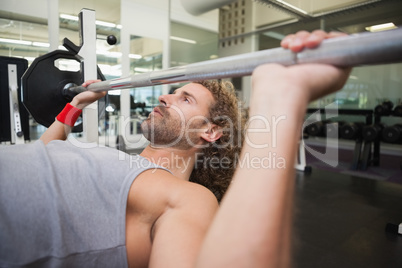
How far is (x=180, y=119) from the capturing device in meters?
1.25

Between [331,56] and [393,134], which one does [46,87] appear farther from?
[393,134]

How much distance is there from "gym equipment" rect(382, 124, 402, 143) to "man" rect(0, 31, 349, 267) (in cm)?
415

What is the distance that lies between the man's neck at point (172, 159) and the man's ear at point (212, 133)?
115 millimetres

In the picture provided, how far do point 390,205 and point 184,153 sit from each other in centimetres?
270

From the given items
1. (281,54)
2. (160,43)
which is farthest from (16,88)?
(160,43)

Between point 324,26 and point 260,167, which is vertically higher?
point 324,26

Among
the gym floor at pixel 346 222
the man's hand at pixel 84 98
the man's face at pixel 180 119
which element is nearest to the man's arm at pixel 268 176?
the man's face at pixel 180 119

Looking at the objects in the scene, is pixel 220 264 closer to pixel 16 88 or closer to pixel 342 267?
pixel 342 267

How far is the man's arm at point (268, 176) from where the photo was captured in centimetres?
41

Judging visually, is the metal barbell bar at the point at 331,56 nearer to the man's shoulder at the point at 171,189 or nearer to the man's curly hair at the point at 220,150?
the man's shoulder at the point at 171,189

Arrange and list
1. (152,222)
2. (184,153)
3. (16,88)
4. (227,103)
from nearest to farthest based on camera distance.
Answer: (152,222), (184,153), (227,103), (16,88)

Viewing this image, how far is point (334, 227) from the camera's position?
7.56 ft

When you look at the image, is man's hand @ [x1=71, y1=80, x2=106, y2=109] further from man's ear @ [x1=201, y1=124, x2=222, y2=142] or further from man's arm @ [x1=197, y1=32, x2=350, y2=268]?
man's arm @ [x1=197, y1=32, x2=350, y2=268]

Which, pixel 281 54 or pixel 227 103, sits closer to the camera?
pixel 281 54
